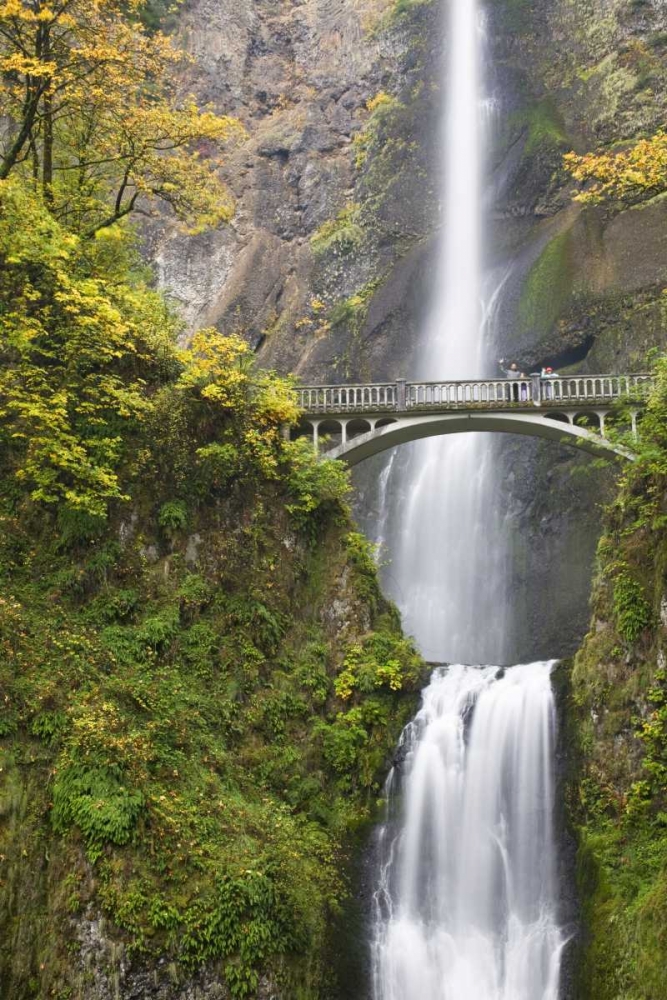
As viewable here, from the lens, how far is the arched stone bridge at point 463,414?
1902 centimetres

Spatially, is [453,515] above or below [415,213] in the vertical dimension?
below

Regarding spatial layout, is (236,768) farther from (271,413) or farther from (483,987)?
(271,413)

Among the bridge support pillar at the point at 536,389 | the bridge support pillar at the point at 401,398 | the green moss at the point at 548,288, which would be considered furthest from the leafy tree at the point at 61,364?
the green moss at the point at 548,288

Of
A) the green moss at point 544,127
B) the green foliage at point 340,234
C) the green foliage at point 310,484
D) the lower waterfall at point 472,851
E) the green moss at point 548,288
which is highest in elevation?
the green moss at point 544,127

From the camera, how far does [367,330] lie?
103ft

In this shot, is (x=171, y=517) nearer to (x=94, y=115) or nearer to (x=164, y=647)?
(x=164, y=647)

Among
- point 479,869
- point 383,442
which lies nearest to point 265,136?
point 383,442

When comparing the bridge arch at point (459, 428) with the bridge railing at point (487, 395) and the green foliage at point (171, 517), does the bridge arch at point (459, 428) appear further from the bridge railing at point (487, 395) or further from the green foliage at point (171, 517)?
the green foliage at point (171, 517)

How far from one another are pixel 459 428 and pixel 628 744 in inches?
367

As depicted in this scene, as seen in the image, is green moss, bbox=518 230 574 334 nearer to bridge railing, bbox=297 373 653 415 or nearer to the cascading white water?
the cascading white water

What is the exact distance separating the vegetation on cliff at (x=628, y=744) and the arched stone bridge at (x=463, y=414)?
3864mm

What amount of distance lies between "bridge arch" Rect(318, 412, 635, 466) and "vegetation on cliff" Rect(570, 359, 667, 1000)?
3.73m

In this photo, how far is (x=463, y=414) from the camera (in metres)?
19.6

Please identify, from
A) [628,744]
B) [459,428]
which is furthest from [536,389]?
[628,744]
